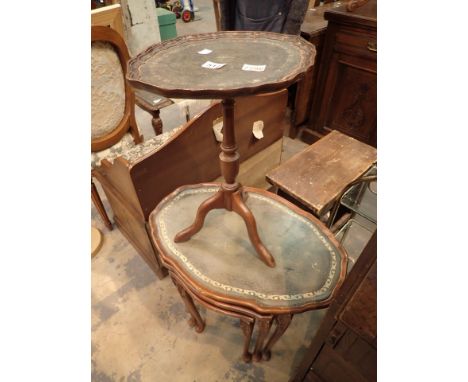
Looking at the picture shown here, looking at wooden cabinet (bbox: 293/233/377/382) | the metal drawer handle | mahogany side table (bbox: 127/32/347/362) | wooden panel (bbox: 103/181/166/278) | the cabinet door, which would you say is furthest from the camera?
the cabinet door

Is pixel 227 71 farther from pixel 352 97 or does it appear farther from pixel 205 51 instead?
pixel 352 97

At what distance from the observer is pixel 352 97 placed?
6.46ft

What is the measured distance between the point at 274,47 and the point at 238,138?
0.69 m

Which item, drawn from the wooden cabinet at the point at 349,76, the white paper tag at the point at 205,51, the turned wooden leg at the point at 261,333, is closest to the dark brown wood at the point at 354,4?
the wooden cabinet at the point at 349,76

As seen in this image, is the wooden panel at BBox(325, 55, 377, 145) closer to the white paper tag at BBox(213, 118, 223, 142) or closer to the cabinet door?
the cabinet door

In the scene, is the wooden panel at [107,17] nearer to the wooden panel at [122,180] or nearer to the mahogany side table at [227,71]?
the wooden panel at [122,180]

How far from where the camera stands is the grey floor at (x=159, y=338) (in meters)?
1.20

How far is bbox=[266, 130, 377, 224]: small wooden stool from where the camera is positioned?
1.21m

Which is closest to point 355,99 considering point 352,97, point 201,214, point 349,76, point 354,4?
point 352,97

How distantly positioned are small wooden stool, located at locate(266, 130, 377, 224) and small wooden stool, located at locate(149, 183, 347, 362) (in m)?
0.15

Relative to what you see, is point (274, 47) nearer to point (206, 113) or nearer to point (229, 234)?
point (206, 113)

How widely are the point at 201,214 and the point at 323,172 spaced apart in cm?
65

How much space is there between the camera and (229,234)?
1.02 metres

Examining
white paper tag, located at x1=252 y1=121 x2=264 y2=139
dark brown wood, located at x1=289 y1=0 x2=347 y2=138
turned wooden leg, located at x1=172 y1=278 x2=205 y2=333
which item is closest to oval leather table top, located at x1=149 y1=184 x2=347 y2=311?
turned wooden leg, located at x1=172 y1=278 x2=205 y2=333
